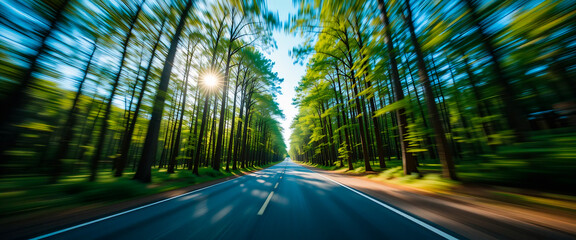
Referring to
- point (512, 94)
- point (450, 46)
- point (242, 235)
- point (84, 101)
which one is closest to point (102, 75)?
point (84, 101)

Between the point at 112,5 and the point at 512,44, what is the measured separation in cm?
1442

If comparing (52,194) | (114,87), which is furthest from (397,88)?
(114,87)

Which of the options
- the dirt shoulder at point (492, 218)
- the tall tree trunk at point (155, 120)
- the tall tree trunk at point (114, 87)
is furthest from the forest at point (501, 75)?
the tall tree trunk at point (114, 87)

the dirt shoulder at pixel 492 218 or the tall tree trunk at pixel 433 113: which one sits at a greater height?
the tall tree trunk at pixel 433 113

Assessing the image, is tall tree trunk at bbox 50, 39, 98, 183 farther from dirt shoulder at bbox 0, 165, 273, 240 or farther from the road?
the road

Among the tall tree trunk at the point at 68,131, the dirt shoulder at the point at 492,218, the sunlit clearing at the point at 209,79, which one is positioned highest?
the sunlit clearing at the point at 209,79

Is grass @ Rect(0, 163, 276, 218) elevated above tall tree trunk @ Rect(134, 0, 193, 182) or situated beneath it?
situated beneath

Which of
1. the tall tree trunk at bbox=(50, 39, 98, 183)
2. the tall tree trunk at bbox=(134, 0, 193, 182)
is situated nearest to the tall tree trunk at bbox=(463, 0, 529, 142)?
the tall tree trunk at bbox=(134, 0, 193, 182)

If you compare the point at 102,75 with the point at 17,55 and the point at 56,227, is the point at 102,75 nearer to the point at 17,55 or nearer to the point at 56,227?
the point at 17,55

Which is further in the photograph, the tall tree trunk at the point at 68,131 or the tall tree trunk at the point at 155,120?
the tall tree trunk at the point at 155,120

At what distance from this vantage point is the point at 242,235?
274 centimetres

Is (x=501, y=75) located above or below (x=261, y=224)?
above

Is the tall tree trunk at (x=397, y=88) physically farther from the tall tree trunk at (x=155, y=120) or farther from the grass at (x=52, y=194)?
the grass at (x=52, y=194)

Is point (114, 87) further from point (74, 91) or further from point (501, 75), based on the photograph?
point (501, 75)
